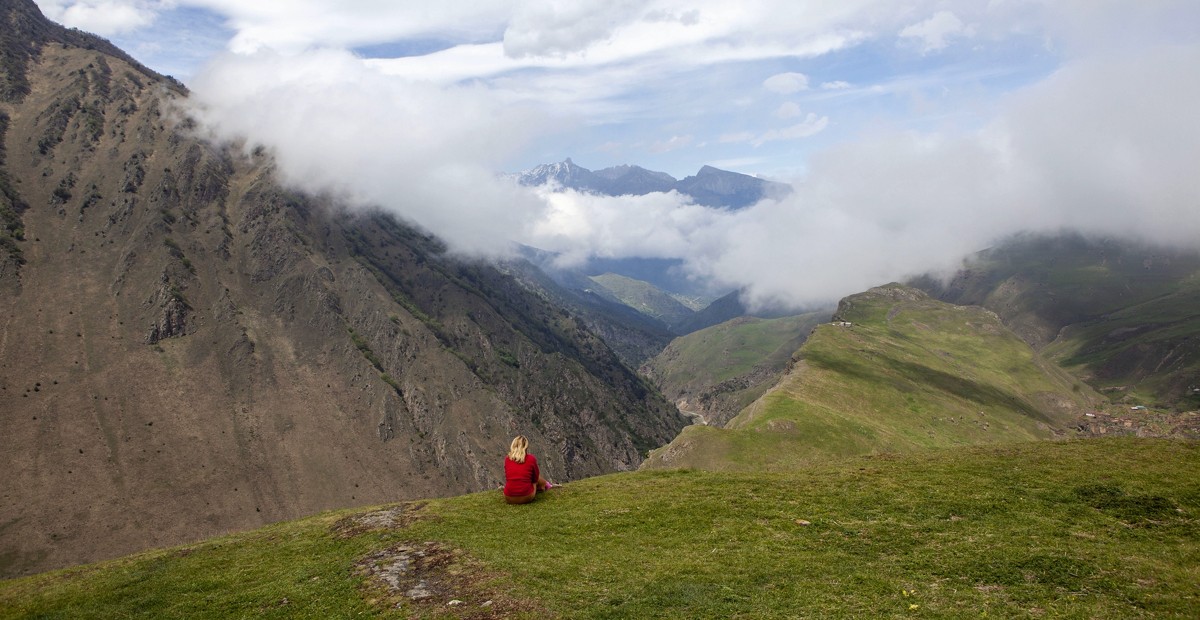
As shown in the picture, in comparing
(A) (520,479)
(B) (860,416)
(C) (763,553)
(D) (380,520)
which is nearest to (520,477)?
(A) (520,479)

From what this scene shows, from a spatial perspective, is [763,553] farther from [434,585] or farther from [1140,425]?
[1140,425]

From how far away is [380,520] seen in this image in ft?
97.8

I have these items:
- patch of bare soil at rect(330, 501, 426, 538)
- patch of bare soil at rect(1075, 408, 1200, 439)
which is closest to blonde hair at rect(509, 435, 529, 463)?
patch of bare soil at rect(330, 501, 426, 538)

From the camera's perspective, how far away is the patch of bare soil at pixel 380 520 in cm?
2867

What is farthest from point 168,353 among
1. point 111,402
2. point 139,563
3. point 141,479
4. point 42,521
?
point 139,563

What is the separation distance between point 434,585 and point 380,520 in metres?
9.39

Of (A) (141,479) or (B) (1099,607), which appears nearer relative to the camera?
(B) (1099,607)

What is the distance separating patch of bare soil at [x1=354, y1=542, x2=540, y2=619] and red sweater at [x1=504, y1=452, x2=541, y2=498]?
201 inches

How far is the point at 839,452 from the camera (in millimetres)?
107125

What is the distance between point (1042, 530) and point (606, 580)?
16677 mm

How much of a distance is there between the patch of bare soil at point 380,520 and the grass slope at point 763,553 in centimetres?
21

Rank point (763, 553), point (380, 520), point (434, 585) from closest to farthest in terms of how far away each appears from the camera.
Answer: point (434, 585)
point (763, 553)
point (380, 520)

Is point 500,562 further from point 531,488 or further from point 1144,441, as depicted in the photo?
point 1144,441

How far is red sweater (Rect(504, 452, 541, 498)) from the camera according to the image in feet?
97.1
